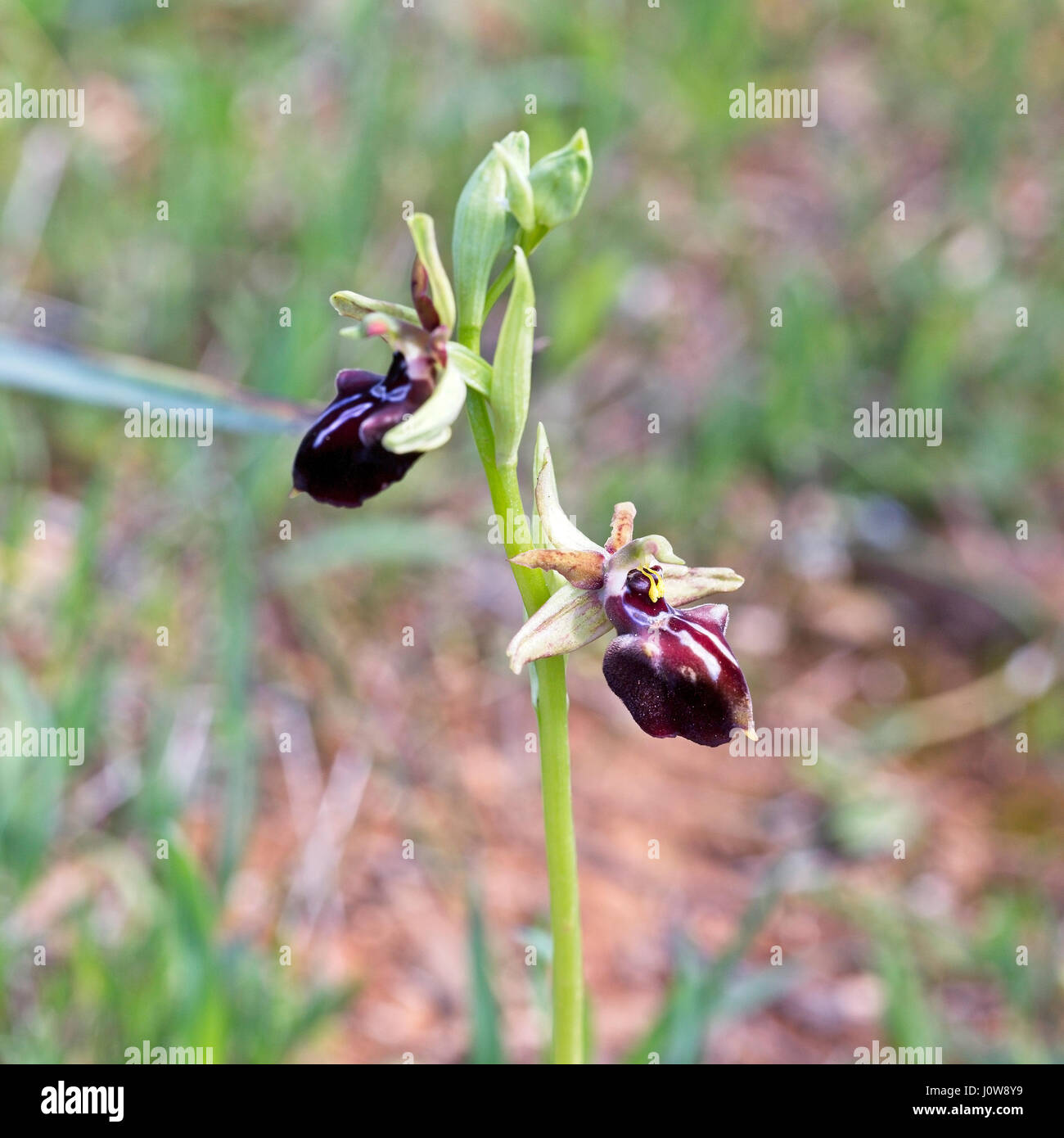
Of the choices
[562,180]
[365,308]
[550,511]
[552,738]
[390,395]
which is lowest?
[552,738]

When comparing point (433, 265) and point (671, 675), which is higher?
point (433, 265)

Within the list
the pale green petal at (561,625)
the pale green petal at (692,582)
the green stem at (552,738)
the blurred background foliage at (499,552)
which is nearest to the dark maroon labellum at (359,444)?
the green stem at (552,738)

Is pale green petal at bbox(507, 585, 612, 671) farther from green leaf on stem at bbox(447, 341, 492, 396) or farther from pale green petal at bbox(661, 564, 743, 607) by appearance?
→ green leaf on stem at bbox(447, 341, 492, 396)

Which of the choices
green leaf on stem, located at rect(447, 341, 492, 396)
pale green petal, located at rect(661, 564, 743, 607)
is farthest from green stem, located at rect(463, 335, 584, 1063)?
pale green petal, located at rect(661, 564, 743, 607)

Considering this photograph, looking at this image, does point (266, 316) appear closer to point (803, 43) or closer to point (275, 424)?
point (275, 424)

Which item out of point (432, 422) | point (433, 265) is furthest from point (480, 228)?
point (432, 422)

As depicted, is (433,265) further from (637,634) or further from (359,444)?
(637,634)

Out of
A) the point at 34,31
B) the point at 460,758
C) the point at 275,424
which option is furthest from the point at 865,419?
the point at 34,31

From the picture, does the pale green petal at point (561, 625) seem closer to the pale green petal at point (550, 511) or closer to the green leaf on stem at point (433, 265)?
the pale green petal at point (550, 511)

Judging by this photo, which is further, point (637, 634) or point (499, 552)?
point (499, 552)
